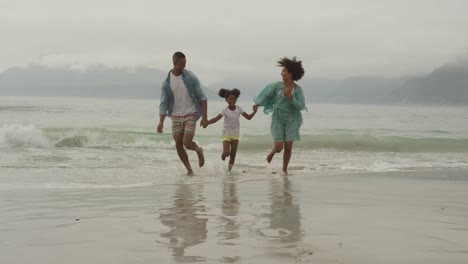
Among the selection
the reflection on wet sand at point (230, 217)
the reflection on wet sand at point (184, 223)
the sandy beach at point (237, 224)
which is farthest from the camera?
the reflection on wet sand at point (230, 217)

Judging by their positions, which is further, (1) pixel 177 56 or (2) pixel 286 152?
(2) pixel 286 152

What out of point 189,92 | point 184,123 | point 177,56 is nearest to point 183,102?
point 189,92

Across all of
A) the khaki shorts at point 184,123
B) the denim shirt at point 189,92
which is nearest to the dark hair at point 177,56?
the denim shirt at point 189,92

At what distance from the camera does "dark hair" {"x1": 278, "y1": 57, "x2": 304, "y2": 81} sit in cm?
833

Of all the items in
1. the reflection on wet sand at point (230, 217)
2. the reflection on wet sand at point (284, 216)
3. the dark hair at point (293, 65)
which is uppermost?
the dark hair at point (293, 65)

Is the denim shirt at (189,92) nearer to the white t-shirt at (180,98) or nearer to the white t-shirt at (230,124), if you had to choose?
the white t-shirt at (180,98)

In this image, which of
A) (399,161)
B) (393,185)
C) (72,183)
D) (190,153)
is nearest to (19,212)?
(72,183)

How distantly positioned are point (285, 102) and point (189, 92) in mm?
1573

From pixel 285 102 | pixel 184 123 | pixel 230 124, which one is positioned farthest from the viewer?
pixel 230 124

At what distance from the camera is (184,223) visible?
171 inches

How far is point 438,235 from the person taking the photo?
3938 mm

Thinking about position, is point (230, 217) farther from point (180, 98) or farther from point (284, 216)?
point (180, 98)

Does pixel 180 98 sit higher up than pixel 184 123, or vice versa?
pixel 180 98

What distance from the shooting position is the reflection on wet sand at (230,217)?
366cm
